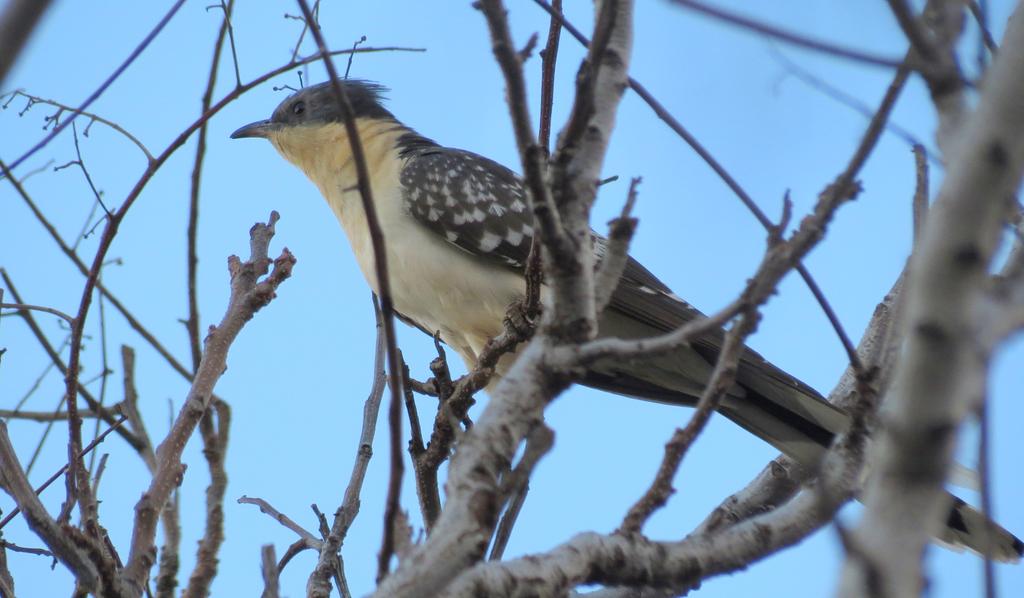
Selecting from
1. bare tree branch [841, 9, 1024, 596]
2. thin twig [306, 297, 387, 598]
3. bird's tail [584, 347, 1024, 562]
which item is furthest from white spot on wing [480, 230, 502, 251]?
bare tree branch [841, 9, 1024, 596]

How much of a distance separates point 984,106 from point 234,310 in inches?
89.8

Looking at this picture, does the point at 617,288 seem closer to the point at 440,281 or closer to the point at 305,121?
the point at 440,281

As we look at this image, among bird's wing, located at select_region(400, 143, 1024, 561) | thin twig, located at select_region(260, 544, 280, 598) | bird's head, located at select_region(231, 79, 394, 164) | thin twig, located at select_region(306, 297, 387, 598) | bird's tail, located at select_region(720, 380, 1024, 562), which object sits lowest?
thin twig, located at select_region(260, 544, 280, 598)

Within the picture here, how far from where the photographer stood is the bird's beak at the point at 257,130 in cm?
686

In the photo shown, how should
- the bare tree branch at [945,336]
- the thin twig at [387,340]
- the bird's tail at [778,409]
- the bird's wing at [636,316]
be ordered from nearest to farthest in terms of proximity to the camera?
1. the bare tree branch at [945,336]
2. the thin twig at [387,340]
3. the bird's tail at [778,409]
4. the bird's wing at [636,316]

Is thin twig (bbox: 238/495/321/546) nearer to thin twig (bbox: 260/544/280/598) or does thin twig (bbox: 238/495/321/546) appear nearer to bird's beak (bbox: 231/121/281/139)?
thin twig (bbox: 260/544/280/598)

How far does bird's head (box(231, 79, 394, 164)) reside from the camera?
21.6 ft

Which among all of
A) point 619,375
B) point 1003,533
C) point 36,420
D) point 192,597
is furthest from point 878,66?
point 619,375

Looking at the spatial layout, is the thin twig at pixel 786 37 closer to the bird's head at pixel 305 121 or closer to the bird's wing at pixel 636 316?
the bird's wing at pixel 636 316

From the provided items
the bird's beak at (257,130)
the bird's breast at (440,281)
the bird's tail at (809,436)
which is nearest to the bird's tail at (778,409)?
the bird's tail at (809,436)

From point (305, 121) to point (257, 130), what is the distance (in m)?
0.38

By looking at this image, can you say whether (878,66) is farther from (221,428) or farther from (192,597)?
(192,597)

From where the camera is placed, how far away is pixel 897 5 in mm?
1639

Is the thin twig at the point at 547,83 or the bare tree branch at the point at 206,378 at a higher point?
the thin twig at the point at 547,83
